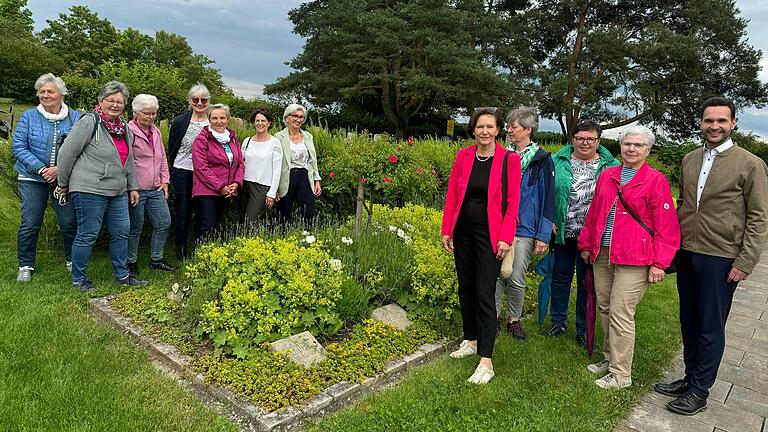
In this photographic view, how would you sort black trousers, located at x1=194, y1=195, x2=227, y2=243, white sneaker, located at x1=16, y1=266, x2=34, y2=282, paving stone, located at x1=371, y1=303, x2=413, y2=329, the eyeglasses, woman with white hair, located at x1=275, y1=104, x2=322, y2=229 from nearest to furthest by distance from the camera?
the eyeglasses → paving stone, located at x1=371, y1=303, x2=413, y2=329 → white sneaker, located at x1=16, y1=266, x2=34, y2=282 → black trousers, located at x1=194, y1=195, x2=227, y2=243 → woman with white hair, located at x1=275, y1=104, x2=322, y2=229

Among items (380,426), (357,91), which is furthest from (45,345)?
(357,91)

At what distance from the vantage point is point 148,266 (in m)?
5.25

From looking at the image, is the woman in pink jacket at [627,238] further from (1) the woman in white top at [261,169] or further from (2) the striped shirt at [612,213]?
(1) the woman in white top at [261,169]

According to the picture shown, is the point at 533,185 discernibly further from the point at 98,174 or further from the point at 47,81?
the point at 47,81

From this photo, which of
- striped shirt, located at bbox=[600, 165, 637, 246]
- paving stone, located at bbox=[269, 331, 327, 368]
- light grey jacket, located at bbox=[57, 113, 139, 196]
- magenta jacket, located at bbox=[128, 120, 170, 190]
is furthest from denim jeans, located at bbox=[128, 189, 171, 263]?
striped shirt, located at bbox=[600, 165, 637, 246]

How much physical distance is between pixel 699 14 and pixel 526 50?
27.0 ft

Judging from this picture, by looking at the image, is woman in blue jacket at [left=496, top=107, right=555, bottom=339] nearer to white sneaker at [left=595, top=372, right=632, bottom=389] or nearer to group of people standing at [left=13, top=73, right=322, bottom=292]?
white sneaker at [left=595, top=372, right=632, bottom=389]

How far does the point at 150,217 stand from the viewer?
4906mm

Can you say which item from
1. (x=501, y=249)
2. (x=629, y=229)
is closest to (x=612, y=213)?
(x=629, y=229)

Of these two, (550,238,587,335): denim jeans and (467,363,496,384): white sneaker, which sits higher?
(550,238,587,335): denim jeans

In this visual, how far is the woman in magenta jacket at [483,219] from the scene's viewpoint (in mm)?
3164

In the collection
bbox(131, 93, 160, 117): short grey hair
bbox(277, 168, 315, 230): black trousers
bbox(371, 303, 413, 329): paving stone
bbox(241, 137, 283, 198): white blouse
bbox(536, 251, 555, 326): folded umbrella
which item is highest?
bbox(131, 93, 160, 117): short grey hair

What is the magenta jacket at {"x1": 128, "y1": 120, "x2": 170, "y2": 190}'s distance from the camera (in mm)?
4570

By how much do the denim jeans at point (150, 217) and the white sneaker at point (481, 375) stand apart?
345 cm
